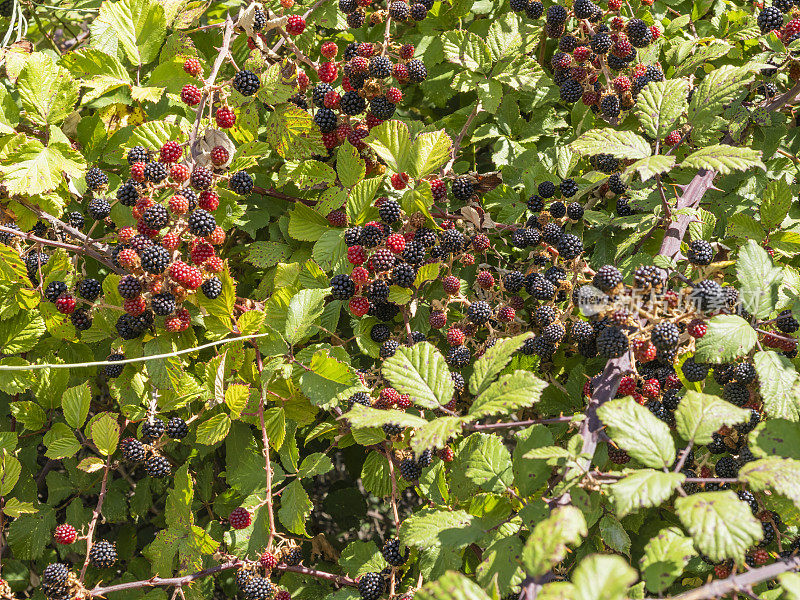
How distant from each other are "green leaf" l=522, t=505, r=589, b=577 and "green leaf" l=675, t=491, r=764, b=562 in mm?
247

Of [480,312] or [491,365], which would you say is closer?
[491,365]

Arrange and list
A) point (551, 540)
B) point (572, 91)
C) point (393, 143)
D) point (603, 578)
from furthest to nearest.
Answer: point (572, 91)
point (393, 143)
point (551, 540)
point (603, 578)

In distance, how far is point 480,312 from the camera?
204 centimetres

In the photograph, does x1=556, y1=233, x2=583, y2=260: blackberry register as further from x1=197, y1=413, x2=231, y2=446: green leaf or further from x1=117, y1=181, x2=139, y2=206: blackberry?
x1=117, y1=181, x2=139, y2=206: blackberry

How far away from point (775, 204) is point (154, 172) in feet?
6.83

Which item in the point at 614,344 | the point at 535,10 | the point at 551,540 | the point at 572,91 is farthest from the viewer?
the point at 535,10

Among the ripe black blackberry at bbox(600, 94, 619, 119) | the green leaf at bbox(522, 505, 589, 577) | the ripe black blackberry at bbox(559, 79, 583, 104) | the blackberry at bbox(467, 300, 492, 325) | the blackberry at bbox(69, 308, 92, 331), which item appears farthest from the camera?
the ripe black blackberry at bbox(559, 79, 583, 104)

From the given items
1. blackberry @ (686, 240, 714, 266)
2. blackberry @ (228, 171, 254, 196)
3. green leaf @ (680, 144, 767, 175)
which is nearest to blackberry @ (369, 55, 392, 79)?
blackberry @ (228, 171, 254, 196)

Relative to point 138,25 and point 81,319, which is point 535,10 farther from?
point 81,319

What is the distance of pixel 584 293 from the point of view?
69.7 inches

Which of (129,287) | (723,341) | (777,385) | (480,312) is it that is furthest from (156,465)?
(777,385)

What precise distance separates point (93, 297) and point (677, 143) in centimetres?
212

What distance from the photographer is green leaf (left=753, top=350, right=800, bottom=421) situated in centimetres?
163

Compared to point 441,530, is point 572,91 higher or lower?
higher
